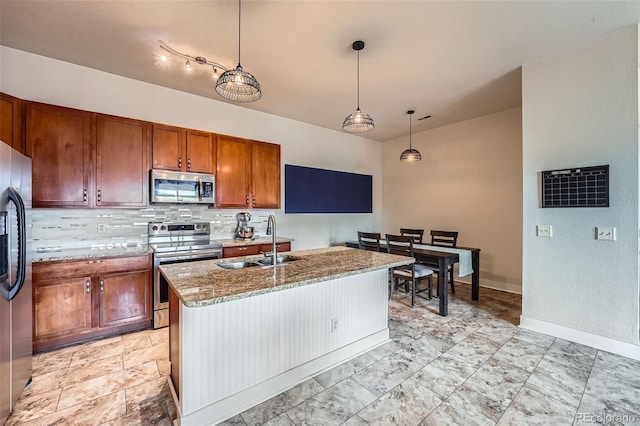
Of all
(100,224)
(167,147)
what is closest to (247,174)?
(167,147)

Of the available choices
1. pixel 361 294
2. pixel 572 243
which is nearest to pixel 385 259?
pixel 361 294

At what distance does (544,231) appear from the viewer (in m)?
2.91

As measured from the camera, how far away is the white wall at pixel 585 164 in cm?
242

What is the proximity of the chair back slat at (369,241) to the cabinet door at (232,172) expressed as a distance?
5.91 ft

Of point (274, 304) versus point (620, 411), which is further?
point (274, 304)

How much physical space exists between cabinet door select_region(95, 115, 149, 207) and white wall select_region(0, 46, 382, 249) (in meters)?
0.38

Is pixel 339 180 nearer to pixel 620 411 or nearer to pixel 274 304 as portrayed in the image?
pixel 274 304

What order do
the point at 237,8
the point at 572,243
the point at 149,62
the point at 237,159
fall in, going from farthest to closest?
1. the point at 237,159
2. the point at 149,62
3. the point at 572,243
4. the point at 237,8

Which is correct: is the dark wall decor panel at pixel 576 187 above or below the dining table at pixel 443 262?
above

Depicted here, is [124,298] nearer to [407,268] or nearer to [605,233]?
[407,268]

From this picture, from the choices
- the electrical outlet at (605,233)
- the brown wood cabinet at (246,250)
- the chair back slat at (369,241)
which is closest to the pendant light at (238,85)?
the brown wood cabinet at (246,250)

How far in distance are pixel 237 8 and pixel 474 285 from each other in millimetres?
4299

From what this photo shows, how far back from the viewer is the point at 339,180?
5453 millimetres

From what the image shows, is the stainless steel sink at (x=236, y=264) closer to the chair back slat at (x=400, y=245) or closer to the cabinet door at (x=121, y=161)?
the cabinet door at (x=121, y=161)
